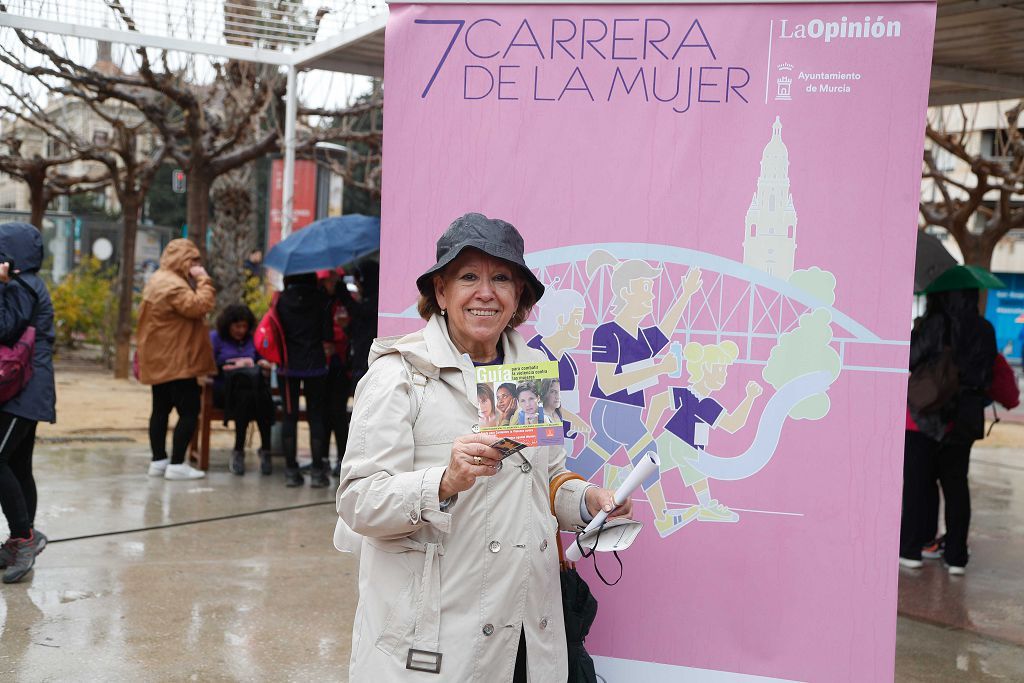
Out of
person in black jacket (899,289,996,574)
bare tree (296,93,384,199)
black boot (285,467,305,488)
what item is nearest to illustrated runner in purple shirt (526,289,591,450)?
person in black jacket (899,289,996,574)

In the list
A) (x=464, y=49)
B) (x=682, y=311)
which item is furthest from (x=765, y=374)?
(x=464, y=49)

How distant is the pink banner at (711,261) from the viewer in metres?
3.02

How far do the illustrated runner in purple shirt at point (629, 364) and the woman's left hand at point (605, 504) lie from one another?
0.54 m

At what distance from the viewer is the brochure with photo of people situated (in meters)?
2.27

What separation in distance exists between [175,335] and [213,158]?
5134 millimetres

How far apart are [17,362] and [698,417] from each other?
3.52m

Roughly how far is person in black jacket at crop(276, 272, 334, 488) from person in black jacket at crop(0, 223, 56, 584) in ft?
7.65

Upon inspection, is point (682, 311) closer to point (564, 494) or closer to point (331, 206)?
point (564, 494)

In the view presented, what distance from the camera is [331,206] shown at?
16109mm

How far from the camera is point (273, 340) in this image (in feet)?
25.0

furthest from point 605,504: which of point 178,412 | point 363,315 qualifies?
point 178,412

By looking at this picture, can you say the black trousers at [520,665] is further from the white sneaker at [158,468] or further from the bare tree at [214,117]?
the bare tree at [214,117]

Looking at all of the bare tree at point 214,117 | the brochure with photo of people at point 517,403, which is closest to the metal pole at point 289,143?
the bare tree at point 214,117

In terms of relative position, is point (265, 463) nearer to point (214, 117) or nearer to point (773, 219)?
point (214, 117)
